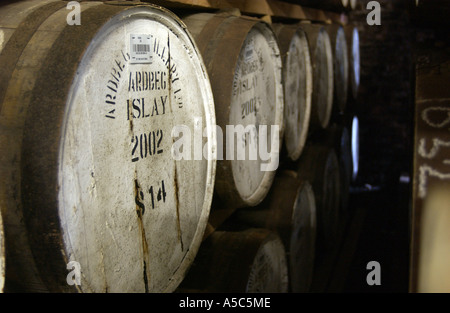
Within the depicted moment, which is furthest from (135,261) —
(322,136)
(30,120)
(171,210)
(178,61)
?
(322,136)

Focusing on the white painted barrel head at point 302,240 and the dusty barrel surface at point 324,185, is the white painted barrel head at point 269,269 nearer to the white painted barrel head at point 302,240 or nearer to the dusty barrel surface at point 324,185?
the white painted barrel head at point 302,240

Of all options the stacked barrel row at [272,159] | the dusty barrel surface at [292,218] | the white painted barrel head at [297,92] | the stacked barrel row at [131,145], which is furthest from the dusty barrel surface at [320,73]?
the stacked barrel row at [131,145]

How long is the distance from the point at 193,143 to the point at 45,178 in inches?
26.6

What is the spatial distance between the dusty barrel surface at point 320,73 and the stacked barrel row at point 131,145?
0.90 metres

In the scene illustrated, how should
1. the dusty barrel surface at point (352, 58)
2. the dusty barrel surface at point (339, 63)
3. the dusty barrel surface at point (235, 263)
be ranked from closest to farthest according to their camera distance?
the dusty barrel surface at point (235, 263), the dusty barrel surface at point (339, 63), the dusty barrel surface at point (352, 58)

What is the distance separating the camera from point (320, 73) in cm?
325

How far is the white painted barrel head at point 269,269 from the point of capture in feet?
6.30

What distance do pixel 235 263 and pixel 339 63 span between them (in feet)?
8.74

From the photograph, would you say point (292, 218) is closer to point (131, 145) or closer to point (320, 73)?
point (320, 73)

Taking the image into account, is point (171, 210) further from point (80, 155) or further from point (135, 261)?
point (80, 155)

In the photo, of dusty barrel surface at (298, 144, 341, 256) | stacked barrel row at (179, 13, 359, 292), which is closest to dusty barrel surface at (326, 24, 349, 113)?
stacked barrel row at (179, 13, 359, 292)

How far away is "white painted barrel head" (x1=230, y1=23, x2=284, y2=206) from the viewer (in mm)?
1770

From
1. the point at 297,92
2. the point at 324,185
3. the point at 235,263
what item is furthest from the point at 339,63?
the point at 235,263

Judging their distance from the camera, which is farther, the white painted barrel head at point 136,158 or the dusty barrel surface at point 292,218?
the dusty barrel surface at point 292,218
